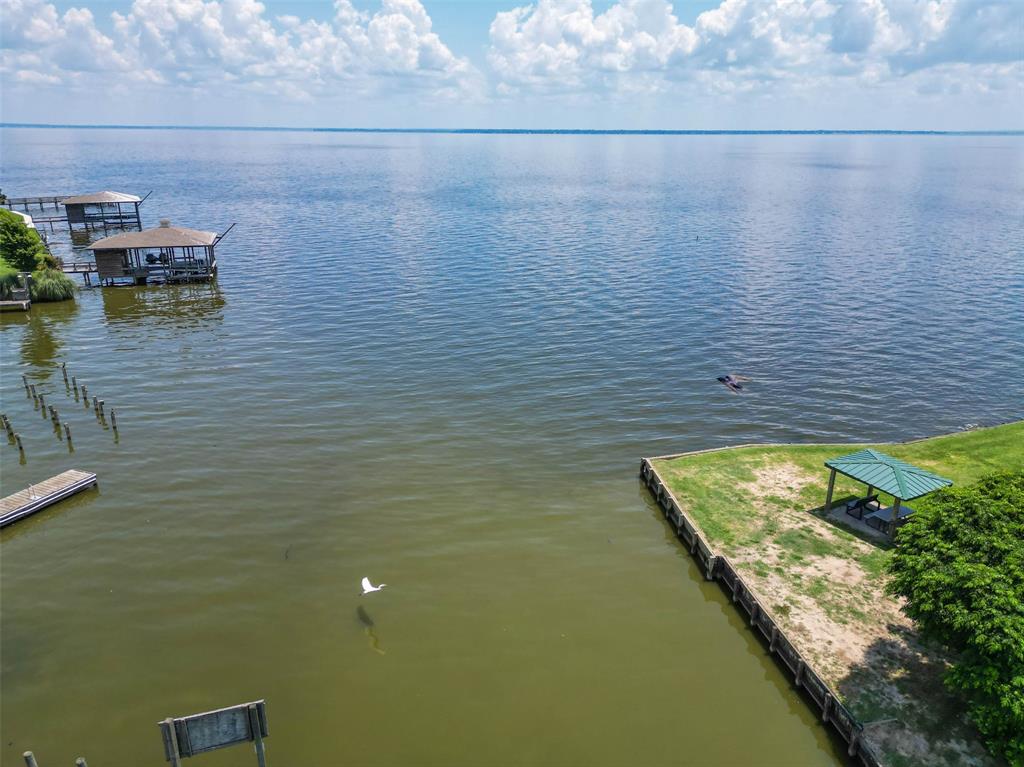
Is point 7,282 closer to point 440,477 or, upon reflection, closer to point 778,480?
point 440,477

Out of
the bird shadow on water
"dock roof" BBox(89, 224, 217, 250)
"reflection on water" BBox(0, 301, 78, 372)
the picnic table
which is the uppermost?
"dock roof" BBox(89, 224, 217, 250)

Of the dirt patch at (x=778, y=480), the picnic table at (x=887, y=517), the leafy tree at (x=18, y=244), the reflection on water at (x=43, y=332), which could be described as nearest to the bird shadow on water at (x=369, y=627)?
the dirt patch at (x=778, y=480)

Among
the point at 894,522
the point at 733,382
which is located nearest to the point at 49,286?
the point at 733,382

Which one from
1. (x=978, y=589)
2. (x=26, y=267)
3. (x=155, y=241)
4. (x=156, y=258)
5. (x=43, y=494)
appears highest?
(x=155, y=241)

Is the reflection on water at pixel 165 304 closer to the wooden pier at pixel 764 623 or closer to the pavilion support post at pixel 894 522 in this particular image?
the wooden pier at pixel 764 623

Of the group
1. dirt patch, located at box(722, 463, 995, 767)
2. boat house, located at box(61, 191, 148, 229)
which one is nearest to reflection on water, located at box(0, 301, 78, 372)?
boat house, located at box(61, 191, 148, 229)

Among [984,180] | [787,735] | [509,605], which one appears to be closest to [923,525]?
[787,735]

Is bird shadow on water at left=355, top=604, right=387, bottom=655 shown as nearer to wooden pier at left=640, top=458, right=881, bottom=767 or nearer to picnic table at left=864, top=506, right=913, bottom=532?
wooden pier at left=640, top=458, right=881, bottom=767
